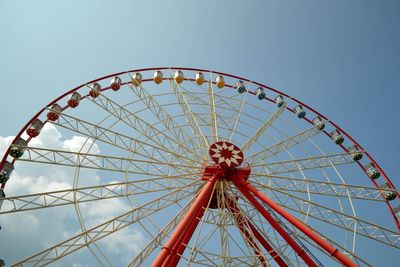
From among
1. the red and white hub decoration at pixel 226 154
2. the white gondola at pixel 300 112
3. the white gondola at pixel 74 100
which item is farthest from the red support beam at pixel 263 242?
the white gondola at pixel 74 100

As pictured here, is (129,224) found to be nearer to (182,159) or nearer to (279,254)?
(182,159)

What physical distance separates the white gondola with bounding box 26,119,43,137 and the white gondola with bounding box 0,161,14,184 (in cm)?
185

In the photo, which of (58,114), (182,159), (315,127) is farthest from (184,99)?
(315,127)

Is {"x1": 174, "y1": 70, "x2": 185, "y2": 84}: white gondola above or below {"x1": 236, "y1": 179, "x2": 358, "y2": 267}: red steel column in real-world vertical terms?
above

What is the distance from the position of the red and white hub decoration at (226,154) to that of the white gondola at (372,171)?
28.9ft

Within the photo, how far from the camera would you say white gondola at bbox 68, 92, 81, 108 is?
1838 centimetres

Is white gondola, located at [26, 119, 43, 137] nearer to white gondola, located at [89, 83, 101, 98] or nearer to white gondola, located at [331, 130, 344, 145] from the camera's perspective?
white gondola, located at [89, 83, 101, 98]

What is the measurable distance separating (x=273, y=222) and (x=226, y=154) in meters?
3.93

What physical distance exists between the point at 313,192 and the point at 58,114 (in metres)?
13.0

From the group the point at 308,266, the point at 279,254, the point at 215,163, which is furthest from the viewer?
the point at 215,163

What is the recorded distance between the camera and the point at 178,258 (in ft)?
45.6

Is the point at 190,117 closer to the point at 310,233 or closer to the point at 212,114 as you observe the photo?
the point at 212,114

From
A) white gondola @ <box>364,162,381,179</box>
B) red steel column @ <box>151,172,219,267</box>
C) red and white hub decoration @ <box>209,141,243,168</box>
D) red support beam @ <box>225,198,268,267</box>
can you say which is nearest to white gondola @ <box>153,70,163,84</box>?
red and white hub decoration @ <box>209,141,243,168</box>

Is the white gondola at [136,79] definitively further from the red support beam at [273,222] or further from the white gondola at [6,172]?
the red support beam at [273,222]
